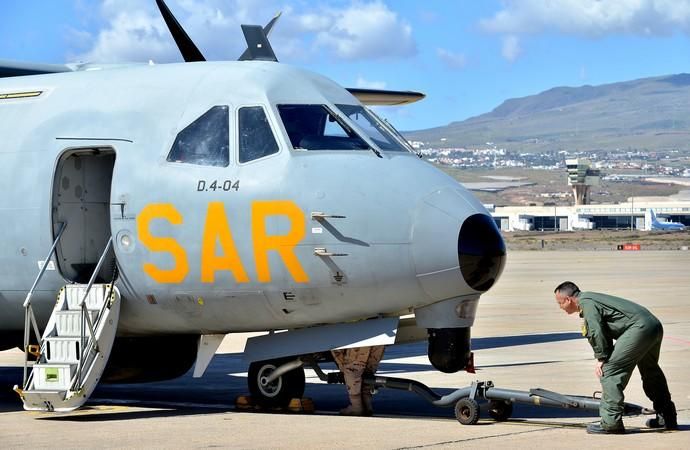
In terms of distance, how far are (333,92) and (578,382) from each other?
6255mm

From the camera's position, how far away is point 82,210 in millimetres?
16438

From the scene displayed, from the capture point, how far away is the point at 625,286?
5066 centimetres

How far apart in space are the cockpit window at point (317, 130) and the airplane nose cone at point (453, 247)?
1220 millimetres

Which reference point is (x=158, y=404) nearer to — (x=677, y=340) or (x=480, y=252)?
(x=480, y=252)

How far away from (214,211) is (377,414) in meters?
2.94

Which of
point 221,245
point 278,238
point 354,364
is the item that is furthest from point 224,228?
point 354,364

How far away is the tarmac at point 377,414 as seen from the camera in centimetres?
1322

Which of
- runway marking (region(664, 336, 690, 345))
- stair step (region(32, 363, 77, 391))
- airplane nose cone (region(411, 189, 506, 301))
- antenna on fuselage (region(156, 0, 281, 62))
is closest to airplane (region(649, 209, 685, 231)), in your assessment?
runway marking (region(664, 336, 690, 345))

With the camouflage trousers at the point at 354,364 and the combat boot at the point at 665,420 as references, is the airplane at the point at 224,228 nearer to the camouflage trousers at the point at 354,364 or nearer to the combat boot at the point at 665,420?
the camouflage trousers at the point at 354,364

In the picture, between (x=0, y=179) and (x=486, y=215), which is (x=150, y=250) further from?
(x=486, y=215)

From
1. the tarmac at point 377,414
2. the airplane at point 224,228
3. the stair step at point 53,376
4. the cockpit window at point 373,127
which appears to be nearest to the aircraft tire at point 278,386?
the airplane at point 224,228

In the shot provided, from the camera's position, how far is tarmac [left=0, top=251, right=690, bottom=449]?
43.4 ft

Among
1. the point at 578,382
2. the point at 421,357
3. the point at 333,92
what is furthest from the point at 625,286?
the point at 333,92

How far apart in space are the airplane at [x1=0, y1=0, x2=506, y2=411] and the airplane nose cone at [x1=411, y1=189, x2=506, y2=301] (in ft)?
0.06
